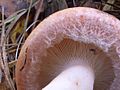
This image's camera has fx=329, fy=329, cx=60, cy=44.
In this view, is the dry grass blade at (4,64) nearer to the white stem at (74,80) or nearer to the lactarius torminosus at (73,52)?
the lactarius torminosus at (73,52)

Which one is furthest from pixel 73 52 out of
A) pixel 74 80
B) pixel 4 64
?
pixel 4 64

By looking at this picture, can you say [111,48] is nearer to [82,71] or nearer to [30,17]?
[82,71]

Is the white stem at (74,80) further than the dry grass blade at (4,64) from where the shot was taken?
No

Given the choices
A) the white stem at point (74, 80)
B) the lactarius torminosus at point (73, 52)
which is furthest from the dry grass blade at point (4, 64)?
the white stem at point (74, 80)

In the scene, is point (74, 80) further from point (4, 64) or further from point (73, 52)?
point (4, 64)

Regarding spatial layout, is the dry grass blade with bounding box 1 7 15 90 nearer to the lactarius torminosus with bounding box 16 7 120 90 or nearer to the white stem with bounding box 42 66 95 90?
the lactarius torminosus with bounding box 16 7 120 90

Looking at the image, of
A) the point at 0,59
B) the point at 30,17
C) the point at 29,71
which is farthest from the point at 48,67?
the point at 30,17

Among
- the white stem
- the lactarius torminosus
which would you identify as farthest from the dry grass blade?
the white stem
